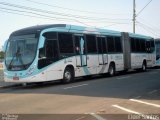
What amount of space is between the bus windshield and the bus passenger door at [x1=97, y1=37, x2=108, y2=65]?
22.3 ft

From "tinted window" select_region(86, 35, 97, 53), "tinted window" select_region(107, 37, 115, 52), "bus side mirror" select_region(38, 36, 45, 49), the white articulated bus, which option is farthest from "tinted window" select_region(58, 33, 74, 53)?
"tinted window" select_region(107, 37, 115, 52)

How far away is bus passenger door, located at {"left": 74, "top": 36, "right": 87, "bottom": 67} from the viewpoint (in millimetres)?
21578

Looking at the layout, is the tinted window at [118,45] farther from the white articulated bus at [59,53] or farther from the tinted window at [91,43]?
the tinted window at [91,43]

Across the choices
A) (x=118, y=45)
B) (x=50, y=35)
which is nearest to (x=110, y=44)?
(x=118, y=45)

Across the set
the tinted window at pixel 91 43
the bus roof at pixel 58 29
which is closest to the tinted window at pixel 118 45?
the bus roof at pixel 58 29

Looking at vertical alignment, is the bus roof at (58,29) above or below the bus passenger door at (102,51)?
above

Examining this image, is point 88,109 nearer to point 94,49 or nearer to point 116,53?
point 94,49

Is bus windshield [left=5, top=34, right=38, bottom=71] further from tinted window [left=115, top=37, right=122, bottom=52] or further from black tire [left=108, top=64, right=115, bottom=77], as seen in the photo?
tinted window [left=115, top=37, right=122, bottom=52]

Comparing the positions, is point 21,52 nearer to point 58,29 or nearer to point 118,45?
point 58,29

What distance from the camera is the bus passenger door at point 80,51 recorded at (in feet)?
70.8

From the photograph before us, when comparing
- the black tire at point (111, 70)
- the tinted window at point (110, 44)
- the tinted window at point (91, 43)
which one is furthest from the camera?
the black tire at point (111, 70)

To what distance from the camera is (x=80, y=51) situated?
2186cm

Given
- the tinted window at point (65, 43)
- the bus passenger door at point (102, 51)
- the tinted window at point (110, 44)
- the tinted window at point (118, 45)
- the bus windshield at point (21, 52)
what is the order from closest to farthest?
the bus windshield at point (21, 52)
the tinted window at point (65, 43)
the bus passenger door at point (102, 51)
the tinted window at point (110, 44)
the tinted window at point (118, 45)

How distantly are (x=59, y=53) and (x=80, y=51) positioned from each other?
2.34 m
